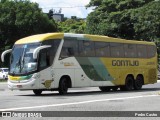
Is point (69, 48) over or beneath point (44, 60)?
over

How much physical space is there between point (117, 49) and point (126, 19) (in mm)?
27851

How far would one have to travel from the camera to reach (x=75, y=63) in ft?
75.5

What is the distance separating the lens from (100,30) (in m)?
53.4

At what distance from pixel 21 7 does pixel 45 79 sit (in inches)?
1354

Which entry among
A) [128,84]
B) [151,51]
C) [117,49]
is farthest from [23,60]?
[151,51]

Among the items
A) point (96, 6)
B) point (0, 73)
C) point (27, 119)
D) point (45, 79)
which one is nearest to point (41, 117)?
point (27, 119)

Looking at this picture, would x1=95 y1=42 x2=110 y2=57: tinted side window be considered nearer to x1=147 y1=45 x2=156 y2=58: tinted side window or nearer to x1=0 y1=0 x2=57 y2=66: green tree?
x1=147 y1=45 x2=156 y2=58: tinted side window

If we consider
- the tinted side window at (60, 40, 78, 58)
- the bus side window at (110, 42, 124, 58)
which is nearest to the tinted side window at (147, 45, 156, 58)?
the bus side window at (110, 42, 124, 58)

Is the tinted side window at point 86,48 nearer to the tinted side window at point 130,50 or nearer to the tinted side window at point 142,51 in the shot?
the tinted side window at point 130,50

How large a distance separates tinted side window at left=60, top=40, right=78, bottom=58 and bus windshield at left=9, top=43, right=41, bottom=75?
1606 millimetres

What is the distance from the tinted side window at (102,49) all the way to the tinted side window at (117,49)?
0.41 m

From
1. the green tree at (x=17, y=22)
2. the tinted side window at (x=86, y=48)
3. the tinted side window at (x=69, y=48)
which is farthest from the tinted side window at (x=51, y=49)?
the green tree at (x=17, y=22)

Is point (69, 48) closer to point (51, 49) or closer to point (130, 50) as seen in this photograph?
point (51, 49)

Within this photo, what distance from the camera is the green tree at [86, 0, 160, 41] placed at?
4991cm
